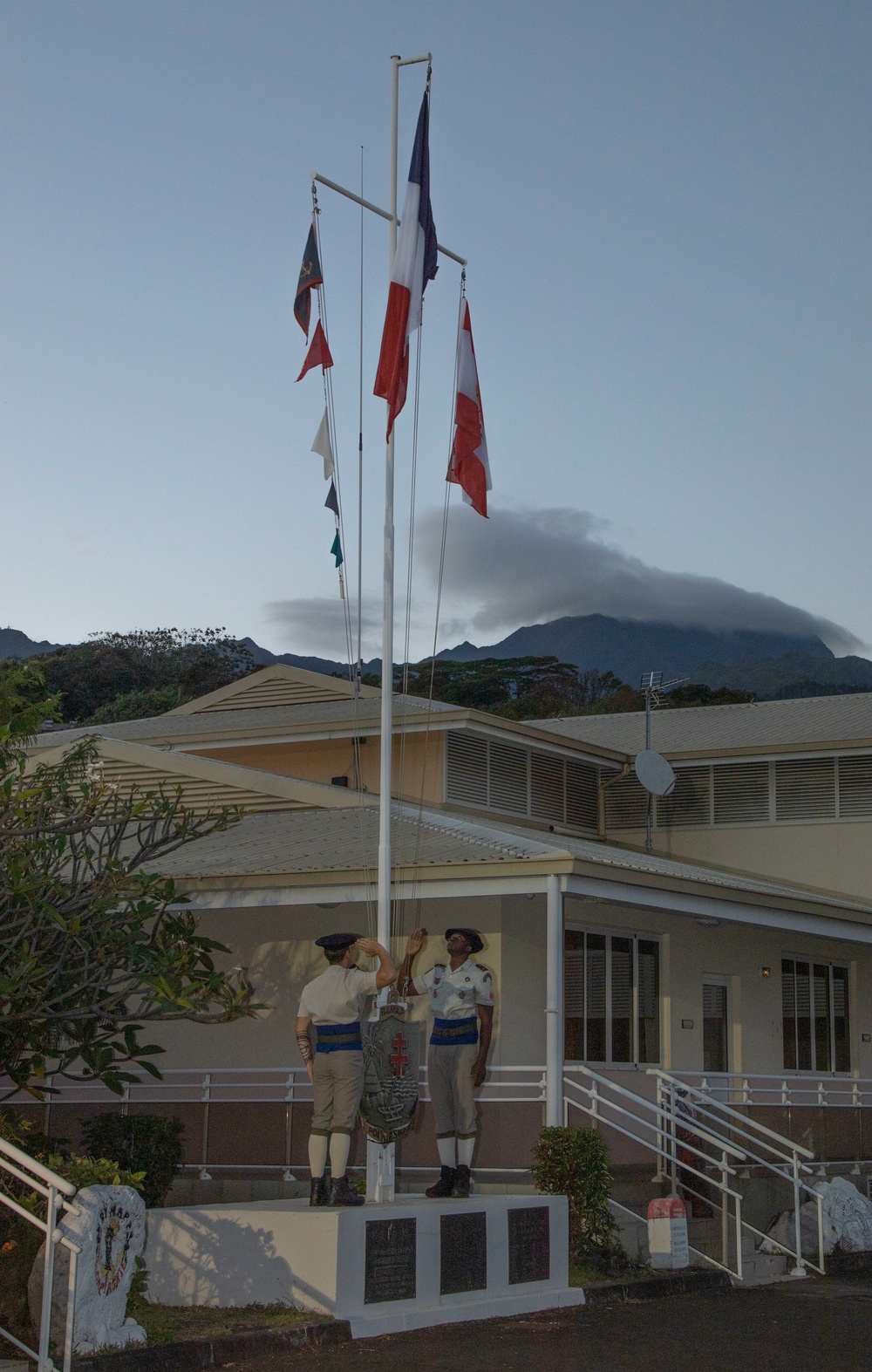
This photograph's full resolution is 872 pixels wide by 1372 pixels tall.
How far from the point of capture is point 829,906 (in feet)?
57.1

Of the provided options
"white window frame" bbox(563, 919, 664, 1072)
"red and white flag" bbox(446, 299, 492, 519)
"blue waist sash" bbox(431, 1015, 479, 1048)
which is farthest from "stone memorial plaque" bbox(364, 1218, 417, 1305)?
"white window frame" bbox(563, 919, 664, 1072)

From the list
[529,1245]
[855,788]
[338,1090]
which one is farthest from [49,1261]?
[855,788]

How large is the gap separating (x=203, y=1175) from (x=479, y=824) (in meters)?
4.76

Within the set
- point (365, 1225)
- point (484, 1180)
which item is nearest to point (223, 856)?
point (484, 1180)

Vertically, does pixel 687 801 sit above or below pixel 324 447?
below

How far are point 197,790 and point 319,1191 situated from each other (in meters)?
8.49

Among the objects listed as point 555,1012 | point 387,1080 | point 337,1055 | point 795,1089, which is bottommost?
point 795,1089

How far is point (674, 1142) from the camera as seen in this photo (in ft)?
43.7

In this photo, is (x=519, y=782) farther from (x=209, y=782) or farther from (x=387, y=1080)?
(x=387, y=1080)

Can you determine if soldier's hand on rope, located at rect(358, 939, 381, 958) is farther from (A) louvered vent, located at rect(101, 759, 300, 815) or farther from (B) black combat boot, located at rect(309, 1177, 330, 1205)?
(A) louvered vent, located at rect(101, 759, 300, 815)

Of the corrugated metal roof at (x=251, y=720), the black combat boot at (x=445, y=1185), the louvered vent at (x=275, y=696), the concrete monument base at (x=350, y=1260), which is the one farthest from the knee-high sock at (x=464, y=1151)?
the louvered vent at (x=275, y=696)

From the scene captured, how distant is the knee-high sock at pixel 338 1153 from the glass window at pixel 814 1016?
11.2 m

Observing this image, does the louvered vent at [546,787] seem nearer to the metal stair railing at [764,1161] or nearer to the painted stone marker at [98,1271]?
the metal stair railing at [764,1161]

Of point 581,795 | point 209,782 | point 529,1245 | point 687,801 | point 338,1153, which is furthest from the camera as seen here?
point 687,801
